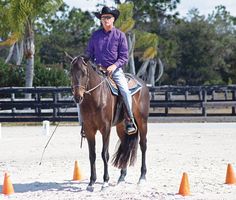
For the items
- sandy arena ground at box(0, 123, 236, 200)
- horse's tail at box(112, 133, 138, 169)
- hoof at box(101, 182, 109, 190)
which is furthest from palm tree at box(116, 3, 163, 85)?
hoof at box(101, 182, 109, 190)

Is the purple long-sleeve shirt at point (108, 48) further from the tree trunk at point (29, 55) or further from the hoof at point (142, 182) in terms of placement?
the tree trunk at point (29, 55)

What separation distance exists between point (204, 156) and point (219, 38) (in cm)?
5854

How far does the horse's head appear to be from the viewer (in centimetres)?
823

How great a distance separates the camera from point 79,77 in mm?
8336

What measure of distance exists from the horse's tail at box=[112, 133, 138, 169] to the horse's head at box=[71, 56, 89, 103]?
1.68m

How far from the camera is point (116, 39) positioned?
9.06m

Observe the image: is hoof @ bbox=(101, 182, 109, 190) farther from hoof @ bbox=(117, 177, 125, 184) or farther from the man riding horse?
the man riding horse

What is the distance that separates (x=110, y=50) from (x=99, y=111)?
3.44 feet

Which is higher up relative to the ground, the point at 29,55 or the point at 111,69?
the point at 29,55

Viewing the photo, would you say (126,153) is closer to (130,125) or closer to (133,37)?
(130,125)

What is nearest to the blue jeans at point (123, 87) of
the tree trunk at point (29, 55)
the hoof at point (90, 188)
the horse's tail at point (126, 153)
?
the horse's tail at point (126, 153)

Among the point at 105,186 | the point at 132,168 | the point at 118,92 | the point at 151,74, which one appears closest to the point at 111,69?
the point at 118,92

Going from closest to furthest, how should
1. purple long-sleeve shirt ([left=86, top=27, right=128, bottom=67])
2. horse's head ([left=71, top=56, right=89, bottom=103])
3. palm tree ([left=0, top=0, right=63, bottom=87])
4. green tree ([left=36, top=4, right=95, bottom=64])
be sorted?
1. horse's head ([left=71, top=56, right=89, bottom=103])
2. purple long-sleeve shirt ([left=86, top=27, right=128, bottom=67])
3. palm tree ([left=0, top=0, right=63, bottom=87])
4. green tree ([left=36, top=4, right=95, bottom=64])

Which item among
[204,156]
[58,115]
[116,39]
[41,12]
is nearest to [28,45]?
[41,12]
